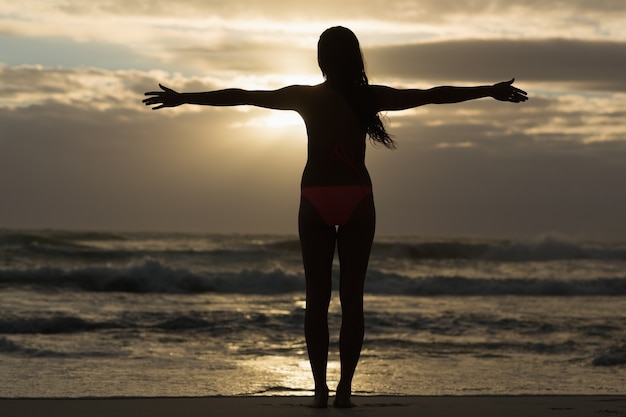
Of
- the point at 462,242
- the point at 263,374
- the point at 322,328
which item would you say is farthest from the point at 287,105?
the point at 462,242

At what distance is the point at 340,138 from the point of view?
15.0 ft

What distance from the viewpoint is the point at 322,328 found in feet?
15.5

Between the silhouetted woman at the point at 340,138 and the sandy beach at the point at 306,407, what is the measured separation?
68 cm

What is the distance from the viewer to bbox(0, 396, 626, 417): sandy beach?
4.87 metres

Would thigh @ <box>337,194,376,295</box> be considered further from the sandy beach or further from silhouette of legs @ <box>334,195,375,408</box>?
the sandy beach

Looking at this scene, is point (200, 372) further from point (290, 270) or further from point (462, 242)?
point (462, 242)

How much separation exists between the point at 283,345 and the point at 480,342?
2147mm

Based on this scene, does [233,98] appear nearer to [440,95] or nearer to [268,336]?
[440,95]

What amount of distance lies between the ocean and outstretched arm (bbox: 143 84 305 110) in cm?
261

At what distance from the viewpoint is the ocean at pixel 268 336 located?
7.29 meters

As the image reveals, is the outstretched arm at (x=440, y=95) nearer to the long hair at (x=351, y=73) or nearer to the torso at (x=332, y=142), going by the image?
the long hair at (x=351, y=73)

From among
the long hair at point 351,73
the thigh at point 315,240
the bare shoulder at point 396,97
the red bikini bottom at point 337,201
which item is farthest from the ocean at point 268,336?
the bare shoulder at point 396,97

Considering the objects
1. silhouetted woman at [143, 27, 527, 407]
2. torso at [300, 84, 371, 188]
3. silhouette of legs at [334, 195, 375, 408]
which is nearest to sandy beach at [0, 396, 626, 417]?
silhouette of legs at [334, 195, 375, 408]

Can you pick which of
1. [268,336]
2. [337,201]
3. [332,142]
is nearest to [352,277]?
[337,201]
